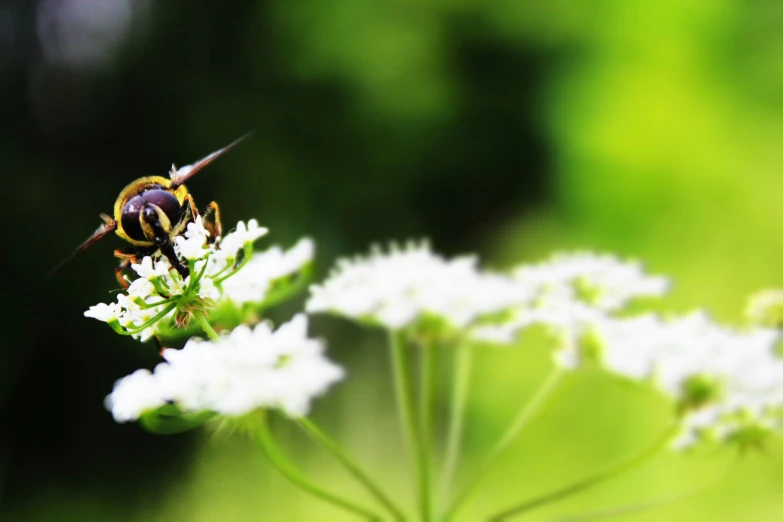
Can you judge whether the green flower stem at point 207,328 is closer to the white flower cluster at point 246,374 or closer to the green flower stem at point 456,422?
the white flower cluster at point 246,374

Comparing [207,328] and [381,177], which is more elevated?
[381,177]

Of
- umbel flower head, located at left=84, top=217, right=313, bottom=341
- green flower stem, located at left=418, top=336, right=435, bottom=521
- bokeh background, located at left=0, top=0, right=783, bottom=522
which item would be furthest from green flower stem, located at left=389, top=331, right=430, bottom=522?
bokeh background, located at left=0, top=0, right=783, bottom=522

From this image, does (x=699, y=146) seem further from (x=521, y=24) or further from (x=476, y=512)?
(x=476, y=512)

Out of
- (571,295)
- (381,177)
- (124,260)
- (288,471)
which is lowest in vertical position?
(288,471)

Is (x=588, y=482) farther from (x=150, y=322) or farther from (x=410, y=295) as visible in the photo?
(x=150, y=322)


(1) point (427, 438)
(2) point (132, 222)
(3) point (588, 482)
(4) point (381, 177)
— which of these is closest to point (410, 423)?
(1) point (427, 438)
